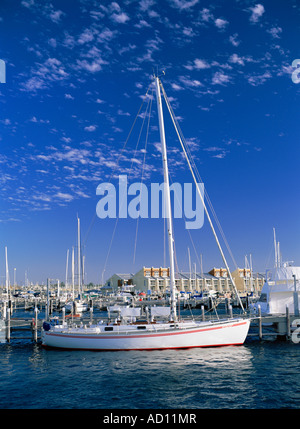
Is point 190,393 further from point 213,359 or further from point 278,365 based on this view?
point 278,365

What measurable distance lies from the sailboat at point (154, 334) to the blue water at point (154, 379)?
703 millimetres

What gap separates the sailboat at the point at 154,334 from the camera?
2700 cm

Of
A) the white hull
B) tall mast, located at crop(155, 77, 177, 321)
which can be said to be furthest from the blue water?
tall mast, located at crop(155, 77, 177, 321)

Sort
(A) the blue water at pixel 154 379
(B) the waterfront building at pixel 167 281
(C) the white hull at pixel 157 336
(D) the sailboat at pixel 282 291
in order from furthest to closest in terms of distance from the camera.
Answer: (B) the waterfront building at pixel 167 281 → (D) the sailboat at pixel 282 291 → (C) the white hull at pixel 157 336 → (A) the blue water at pixel 154 379

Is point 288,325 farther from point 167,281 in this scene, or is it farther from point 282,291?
point 167,281

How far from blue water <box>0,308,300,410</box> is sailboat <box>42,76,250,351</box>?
0.70m

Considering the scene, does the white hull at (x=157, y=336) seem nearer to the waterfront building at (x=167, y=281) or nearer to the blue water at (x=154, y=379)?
the blue water at (x=154, y=379)

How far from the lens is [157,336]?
88.5 ft

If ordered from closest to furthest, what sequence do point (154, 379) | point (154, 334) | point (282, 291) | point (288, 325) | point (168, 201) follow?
point (154, 379)
point (154, 334)
point (168, 201)
point (288, 325)
point (282, 291)

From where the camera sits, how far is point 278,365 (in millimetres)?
23203

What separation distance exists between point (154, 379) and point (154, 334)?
6.93 meters

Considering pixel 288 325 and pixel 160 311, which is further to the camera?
pixel 288 325

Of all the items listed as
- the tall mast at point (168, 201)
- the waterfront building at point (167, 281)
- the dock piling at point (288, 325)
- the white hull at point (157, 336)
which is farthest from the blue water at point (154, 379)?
the waterfront building at point (167, 281)

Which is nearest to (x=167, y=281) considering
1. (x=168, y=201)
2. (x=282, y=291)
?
(x=282, y=291)
